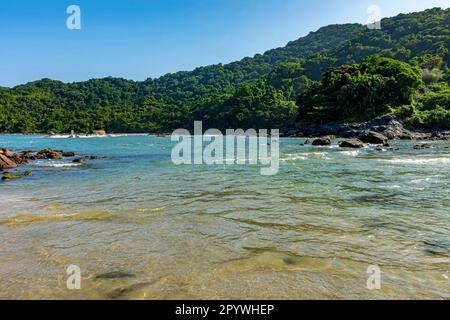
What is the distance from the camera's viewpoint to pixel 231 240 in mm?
9570

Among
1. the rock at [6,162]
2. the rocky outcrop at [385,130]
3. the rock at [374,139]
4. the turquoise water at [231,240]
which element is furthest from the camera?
the rocky outcrop at [385,130]

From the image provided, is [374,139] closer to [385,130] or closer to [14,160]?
[385,130]

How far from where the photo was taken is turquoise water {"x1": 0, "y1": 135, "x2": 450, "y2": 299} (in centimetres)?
664

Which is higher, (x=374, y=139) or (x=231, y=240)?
(x=374, y=139)

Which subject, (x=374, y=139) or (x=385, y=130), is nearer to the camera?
(x=374, y=139)

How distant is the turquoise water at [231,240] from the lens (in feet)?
21.8

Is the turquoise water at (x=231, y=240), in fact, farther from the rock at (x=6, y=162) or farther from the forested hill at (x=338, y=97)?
the forested hill at (x=338, y=97)

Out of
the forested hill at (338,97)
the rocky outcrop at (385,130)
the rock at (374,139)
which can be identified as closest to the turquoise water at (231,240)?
the rock at (374,139)

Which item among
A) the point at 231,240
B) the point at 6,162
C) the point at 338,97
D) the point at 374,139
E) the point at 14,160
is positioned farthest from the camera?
the point at 338,97

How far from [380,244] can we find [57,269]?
25.1ft

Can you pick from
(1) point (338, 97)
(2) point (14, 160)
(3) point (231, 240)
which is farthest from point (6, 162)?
(1) point (338, 97)

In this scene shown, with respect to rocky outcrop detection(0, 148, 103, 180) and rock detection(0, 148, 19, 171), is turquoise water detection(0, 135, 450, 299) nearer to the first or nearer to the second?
rocky outcrop detection(0, 148, 103, 180)

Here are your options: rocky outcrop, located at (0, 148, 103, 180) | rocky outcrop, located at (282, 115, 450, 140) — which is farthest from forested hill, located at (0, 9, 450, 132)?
rocky outcrop, located at (0, 148, 103, 180)

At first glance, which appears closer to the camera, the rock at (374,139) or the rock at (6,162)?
the rock at (6,162)
